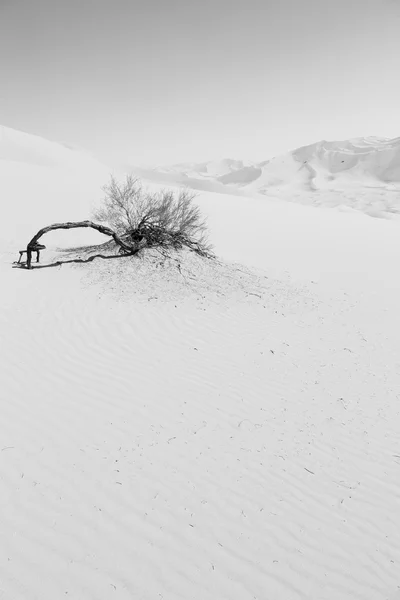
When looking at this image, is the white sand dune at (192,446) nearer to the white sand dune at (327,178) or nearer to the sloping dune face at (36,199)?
the sloping dune face at (36,199)

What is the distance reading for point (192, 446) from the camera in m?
4.25

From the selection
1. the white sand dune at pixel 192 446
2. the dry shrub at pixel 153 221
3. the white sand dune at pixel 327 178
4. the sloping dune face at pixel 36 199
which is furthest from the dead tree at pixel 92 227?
the white sand dune at pixel 327 178

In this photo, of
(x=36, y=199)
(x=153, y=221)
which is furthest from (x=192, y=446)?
(x=36, y=199)

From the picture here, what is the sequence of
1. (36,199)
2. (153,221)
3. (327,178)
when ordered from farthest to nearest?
1. (327,178)
2. (36,199)
3. (153,221)

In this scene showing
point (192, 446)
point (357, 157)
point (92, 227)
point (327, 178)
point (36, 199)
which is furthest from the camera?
point (357, 157)

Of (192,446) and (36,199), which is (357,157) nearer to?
(36,199)

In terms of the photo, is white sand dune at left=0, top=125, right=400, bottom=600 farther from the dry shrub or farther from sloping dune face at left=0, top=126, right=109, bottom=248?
sloping dune face at left=0, top=126, right=109, bottom=248

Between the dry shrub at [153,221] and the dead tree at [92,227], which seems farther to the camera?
the dry shrub at [153,221]

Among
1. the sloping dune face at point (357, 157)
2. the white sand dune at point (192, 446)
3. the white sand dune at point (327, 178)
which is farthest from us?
the sloping dune face at point (357, 157)

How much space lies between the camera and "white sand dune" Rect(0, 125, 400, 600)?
2.93 metres

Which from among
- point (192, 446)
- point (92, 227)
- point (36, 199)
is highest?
point (36, 199)

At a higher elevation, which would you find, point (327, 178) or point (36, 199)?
point (327, 178)

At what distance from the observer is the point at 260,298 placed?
10016mm

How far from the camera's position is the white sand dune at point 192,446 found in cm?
293
